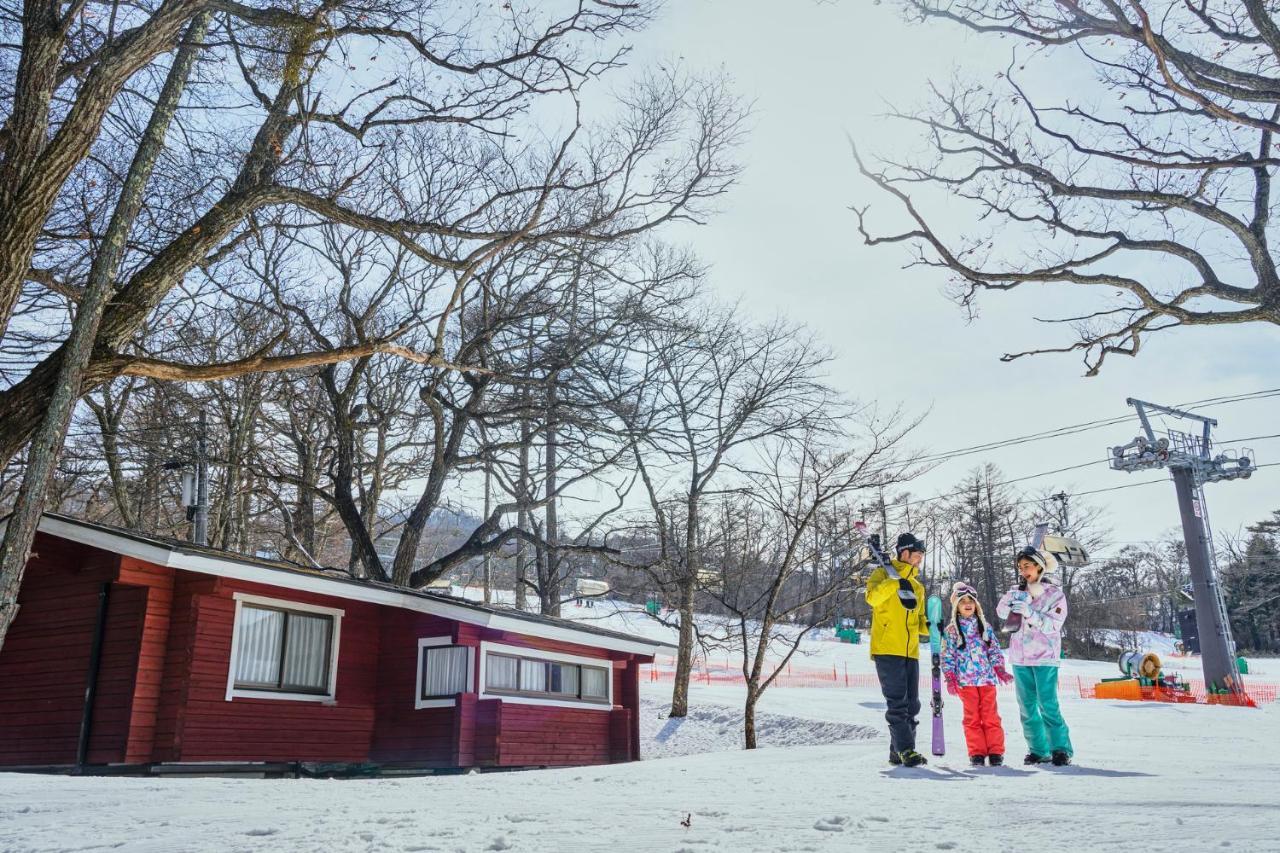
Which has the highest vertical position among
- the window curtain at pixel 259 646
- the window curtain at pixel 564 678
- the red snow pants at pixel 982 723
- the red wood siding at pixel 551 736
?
the window curtain at pixel 259 646

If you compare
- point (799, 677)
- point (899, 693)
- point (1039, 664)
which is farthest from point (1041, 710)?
point (799, 677)

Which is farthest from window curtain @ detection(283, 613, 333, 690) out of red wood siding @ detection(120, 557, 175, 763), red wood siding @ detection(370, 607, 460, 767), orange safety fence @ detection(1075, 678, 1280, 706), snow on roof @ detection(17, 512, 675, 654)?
orange safety fence @ detection(1075, 678, 1280, 706)

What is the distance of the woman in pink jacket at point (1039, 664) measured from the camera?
814 cm

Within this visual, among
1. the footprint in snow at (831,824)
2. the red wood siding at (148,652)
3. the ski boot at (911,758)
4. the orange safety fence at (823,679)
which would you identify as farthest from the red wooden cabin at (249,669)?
the orange safety fence at (823,679)

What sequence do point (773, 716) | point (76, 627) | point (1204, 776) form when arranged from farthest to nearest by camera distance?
point (773, 716) < point (76, 627) < point (1204, 776)

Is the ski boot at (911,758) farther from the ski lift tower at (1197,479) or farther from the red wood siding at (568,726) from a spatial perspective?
the ski lift tower at (1197,479)

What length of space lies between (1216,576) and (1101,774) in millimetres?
28992

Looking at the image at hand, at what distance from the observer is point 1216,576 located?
3128 centimetres

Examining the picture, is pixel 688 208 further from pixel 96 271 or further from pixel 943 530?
pixel 943 530

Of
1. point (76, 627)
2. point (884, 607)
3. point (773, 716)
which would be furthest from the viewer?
point (773, 716)

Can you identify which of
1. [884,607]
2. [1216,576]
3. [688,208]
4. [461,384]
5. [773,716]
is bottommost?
[773,716]

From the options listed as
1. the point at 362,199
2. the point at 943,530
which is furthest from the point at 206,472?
the point at 943,530

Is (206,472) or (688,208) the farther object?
(206,472)

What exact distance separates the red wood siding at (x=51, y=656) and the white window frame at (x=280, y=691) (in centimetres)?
174
